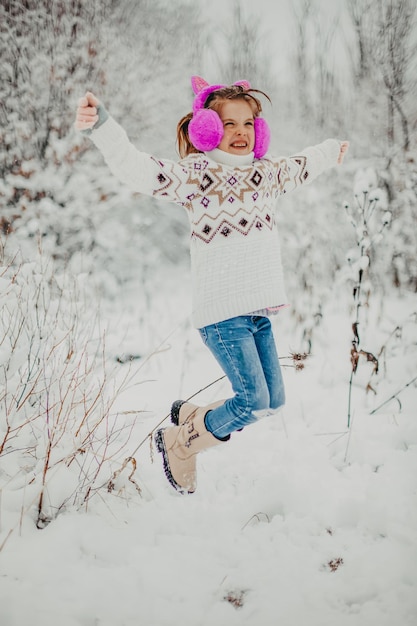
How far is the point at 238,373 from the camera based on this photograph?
173 centimetres

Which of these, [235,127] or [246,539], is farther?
[235,127]

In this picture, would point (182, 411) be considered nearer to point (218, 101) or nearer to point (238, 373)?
point (238, 373)

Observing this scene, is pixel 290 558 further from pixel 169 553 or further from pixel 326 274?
pixel 326 274

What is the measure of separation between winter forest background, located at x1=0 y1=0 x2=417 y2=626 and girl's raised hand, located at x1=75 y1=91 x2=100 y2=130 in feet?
2.67

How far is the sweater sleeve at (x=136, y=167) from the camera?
1.58m

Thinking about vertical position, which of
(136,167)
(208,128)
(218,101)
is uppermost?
(218,101)

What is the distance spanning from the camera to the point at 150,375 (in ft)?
11.6

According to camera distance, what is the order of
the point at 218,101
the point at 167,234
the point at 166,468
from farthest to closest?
the point at 167,234 < the point at 166,468 < the point at 218,101

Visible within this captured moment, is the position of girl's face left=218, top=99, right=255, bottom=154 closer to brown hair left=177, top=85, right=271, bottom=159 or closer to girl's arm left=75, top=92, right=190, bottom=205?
brown hair left=177, top=85, right=271, bottom=159

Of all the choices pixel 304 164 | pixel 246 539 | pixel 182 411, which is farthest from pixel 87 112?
pixel 246 539

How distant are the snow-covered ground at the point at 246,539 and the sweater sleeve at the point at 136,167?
897 millimetres

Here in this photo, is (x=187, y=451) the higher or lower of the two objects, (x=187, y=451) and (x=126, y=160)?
the lower

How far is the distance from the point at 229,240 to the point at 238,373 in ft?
2.01

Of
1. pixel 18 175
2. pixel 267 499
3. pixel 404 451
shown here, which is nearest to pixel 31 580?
pixel 267 499
